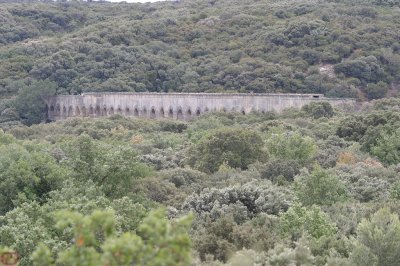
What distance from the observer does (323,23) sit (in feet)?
294

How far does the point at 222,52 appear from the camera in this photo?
87.1m

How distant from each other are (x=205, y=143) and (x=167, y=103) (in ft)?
110

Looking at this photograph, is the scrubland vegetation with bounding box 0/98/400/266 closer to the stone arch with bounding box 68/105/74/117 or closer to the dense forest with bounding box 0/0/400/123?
the stone arch with bounding box 68/105/74/117

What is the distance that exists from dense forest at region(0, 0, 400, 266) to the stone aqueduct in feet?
7.63

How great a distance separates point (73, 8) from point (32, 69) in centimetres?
3979

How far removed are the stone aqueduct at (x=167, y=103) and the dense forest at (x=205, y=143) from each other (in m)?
2.33

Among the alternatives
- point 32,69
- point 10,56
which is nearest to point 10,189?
point 32,69

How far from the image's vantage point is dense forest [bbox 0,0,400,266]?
1794cm

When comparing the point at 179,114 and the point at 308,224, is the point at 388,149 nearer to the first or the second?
the point at 308,224

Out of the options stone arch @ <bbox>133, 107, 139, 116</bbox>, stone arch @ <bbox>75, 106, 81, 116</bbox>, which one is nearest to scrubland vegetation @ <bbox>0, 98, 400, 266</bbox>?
stone arch @ <bbox>133, 107, 139, 116</bbox>

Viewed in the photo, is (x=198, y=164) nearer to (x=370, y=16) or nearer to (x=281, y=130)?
(x=281, y=130)

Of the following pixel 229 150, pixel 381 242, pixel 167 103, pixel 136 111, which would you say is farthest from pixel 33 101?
pixel 381 242

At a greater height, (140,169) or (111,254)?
(111,254)

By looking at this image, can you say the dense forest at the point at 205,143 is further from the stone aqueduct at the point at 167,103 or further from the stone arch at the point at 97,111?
the stone arch at the point at 97,111
